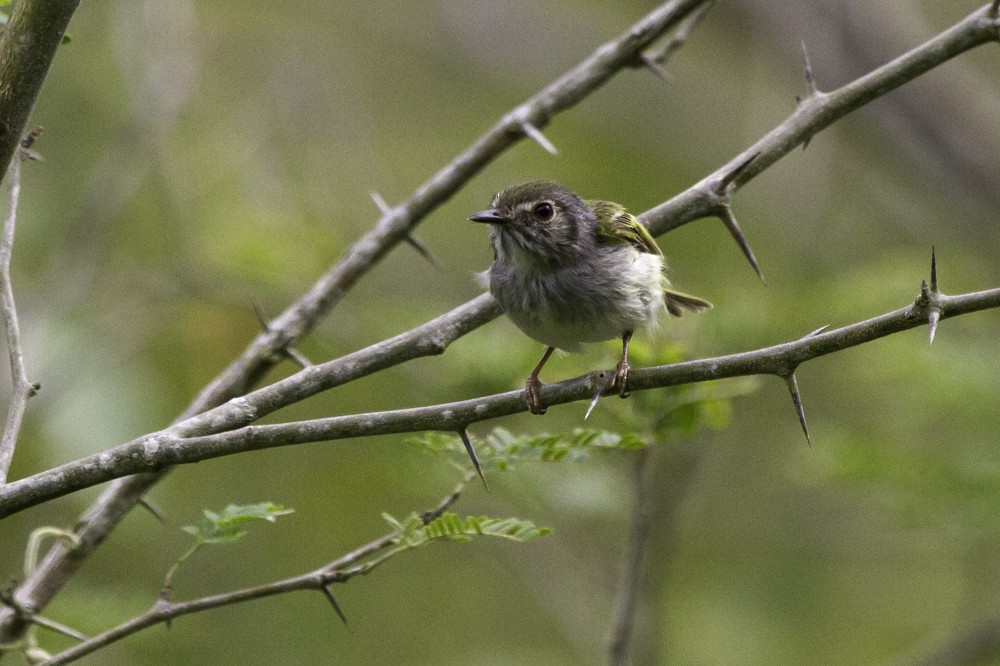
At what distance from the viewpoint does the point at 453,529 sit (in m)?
3.43

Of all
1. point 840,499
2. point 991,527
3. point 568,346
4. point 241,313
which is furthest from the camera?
point 840,499

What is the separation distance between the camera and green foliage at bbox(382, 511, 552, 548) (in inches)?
134

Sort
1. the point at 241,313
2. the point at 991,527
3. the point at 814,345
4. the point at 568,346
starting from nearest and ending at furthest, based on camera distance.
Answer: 1. the point at 814,345
2. the point at 568,346
3. the point at 991,527
4. the point at 241,313

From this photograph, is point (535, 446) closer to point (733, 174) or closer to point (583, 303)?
point (583, 303)

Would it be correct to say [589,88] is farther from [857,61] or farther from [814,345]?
[857,61]

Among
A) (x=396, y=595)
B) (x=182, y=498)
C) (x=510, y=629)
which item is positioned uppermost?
(x=182, y=498)

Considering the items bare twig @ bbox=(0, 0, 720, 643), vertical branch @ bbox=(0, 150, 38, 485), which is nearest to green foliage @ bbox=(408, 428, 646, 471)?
bare twig @ bbox=(0, 0, 720, 643)

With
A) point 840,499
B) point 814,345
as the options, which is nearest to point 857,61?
point 840,499

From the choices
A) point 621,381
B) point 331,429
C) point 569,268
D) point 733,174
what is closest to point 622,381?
point 621,381

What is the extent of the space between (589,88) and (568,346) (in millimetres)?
1155

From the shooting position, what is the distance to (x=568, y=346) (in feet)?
15.5

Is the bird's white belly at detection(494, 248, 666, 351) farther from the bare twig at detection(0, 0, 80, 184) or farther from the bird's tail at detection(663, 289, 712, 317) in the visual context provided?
the bare twig at detection(0, 0, 80, 184)

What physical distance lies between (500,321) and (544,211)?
3.24 meters

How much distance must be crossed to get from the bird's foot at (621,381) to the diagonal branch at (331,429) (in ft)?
0.50
